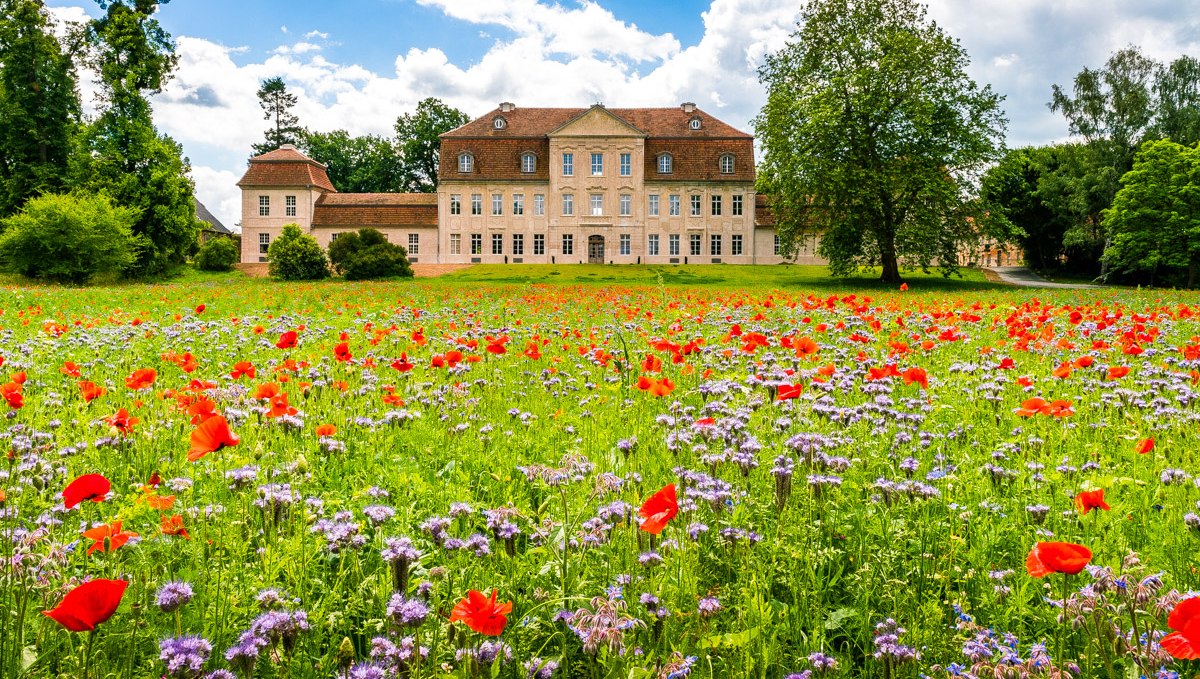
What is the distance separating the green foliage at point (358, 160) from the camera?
79.7 meters

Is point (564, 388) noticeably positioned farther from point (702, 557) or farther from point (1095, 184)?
point (1095, 184)

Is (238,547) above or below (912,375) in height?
below

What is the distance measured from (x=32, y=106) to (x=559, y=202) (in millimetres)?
35928

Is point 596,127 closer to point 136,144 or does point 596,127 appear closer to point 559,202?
point 559,202

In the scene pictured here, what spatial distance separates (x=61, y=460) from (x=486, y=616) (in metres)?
3.25

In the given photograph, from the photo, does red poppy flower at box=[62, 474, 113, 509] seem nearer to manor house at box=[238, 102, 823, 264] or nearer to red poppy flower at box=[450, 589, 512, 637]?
red poppy flower at box=[450, 589, 512, 637]

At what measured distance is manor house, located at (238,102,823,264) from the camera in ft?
195

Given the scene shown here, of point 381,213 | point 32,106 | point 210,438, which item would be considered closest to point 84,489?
point 210,438

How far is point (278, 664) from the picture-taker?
1.91 m

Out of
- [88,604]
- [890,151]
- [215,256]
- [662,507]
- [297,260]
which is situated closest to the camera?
[88,604]

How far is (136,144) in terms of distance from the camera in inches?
1655

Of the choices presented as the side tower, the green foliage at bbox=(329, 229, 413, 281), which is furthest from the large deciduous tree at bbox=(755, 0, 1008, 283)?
the side tower

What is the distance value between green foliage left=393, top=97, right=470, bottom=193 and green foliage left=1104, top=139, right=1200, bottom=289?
6174 centimetres

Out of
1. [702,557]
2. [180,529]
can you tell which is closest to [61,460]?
[180,529]
